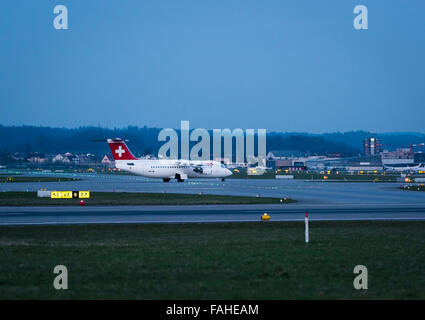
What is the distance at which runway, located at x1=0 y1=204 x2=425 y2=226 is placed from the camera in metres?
33.5

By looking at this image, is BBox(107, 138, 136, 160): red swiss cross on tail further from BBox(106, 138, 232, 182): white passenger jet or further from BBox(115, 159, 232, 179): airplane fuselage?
BBox(115, 159, 232, 179): airplane fuselage

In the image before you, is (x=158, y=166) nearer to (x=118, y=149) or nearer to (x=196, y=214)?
(x=118, y=149)

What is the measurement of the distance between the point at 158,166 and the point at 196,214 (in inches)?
1990

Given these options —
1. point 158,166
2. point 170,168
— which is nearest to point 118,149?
point 158,166

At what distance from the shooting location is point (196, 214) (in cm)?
3744

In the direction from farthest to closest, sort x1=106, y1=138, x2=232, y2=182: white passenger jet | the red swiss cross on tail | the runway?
x1=106, y1=138, x2=232, y2=182: white passenger jet, the red swiss cross on tail, the runway

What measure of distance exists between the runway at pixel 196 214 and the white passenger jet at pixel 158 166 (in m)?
43.6

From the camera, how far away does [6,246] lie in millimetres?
22375

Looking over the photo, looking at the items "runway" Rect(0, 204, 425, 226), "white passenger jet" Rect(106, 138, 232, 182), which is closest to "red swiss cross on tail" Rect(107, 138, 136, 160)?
"white passenger jet" Rect(106, 138, 232, 182)

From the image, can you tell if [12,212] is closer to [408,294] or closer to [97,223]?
[97,223]

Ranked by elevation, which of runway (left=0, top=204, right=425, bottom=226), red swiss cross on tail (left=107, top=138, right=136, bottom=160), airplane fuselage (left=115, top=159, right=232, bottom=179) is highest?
red swiss cross on tail (left=107, top=138, right=136, bottom=160)

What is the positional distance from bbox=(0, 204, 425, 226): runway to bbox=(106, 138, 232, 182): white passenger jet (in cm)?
4359
